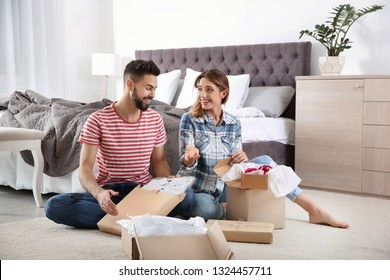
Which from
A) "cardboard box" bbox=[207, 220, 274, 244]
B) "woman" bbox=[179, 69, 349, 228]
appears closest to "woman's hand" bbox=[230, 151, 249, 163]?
"woman" bbox=[179, 69, 349, 228]

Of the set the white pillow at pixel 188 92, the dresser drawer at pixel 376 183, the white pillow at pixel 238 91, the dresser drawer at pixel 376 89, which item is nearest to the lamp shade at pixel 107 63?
the white pillow at pixel 188 92

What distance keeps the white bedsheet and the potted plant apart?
48 cm

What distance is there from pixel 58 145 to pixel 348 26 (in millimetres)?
2354

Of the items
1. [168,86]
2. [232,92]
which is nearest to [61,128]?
[232,92]

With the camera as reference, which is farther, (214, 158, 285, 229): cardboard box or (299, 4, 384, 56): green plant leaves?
(299, 4, 384, 56): green plant leaves

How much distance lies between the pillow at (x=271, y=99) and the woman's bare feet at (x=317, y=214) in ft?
5.63

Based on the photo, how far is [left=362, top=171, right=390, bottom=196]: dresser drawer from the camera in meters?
3.93

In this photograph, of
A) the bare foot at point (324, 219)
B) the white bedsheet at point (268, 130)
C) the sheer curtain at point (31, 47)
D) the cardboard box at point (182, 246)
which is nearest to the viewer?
the cardboard box at point (182, 246)

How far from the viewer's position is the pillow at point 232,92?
4.71m

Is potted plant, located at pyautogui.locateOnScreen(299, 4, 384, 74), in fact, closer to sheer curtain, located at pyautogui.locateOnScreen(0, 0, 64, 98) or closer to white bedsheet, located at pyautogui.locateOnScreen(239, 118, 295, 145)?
white bedsheet, located at pyautogui.locateOnScreen(239, 118, 295, 145)

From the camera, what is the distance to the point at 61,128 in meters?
3.60

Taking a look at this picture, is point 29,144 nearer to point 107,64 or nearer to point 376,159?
point 376,159

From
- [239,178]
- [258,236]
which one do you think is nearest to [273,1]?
[239,178]

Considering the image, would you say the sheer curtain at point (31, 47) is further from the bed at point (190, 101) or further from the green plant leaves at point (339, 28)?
the green plant leaves at point (339, 28)
